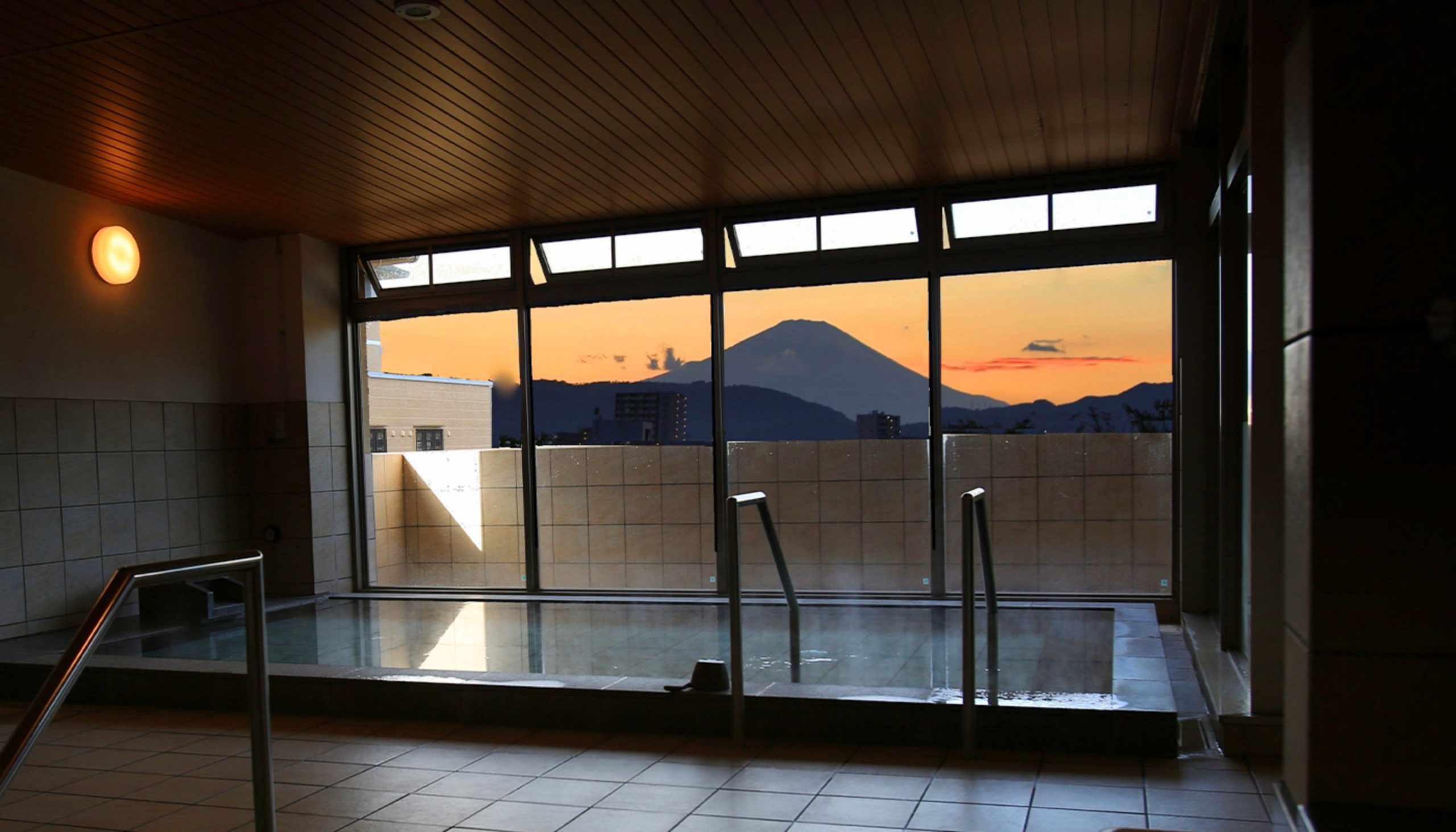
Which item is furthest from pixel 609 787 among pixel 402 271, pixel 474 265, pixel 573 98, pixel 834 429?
pixel 402 271

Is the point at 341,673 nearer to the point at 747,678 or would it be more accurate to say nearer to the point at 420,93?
the point at 747,678

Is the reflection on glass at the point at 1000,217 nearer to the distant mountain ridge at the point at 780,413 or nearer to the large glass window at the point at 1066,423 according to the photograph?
the large glass window at the point at 1066,423

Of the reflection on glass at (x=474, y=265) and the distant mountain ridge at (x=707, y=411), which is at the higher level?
the reflection on glass at (x=474, y=265)

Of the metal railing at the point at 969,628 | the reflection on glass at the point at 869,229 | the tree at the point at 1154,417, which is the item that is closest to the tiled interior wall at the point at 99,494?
the reflection on glass at the point at 869,229

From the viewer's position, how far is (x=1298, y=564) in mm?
1390

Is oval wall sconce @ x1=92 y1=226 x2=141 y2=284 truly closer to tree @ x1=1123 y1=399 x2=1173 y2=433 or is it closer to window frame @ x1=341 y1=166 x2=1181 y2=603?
window frame @ x1=341 y1=166 x2=1181 y2=603

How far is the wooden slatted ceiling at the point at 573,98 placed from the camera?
11.5ft

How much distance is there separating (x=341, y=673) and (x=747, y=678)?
159 cm

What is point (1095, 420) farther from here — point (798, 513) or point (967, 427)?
point (798, 513)

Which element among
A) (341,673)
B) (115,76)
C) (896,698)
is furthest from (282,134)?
(896,698)

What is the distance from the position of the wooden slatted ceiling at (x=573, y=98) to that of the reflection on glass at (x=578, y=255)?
59 centimetres

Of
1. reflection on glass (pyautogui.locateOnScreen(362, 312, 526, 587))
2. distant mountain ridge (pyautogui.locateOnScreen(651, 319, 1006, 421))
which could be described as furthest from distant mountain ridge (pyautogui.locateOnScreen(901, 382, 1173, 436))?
reflection on glass (pyautogui.locateOnScreen(362, 312, 526, 587))

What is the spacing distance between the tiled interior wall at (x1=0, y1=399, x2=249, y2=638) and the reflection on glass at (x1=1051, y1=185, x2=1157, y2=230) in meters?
5.47

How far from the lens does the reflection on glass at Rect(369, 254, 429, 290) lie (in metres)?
7.07
